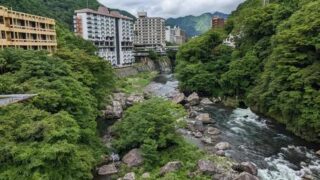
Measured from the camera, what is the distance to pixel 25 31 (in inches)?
1464

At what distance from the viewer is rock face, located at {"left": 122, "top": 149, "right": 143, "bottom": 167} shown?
74.9 ft

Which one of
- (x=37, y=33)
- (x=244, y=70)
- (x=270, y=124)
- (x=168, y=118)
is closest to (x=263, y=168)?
(x=168, y=118)

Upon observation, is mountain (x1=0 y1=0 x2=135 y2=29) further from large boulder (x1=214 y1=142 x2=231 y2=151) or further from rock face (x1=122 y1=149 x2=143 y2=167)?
large boulder (x1=214 y1=142 x2=231 y2=151)

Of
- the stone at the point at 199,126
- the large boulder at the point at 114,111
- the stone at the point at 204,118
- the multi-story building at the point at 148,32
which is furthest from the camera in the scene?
the multi-story building at the point at 148,32

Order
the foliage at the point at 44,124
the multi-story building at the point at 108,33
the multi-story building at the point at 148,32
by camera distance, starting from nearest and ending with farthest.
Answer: the foliage at the point at 44,124, the multi-story building at the point at 108,33, the multi-story building at the point at 148,32

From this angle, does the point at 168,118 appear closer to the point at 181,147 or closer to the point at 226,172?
the point at 181,147

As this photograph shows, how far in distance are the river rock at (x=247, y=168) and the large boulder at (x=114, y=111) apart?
63.2 feet

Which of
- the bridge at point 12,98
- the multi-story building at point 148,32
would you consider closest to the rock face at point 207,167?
the bridge at point 12,98

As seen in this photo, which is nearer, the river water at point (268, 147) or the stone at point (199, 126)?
the river water at point (268, 147)

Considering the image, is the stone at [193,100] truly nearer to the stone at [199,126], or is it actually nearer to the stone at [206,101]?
the stone at [206,101]

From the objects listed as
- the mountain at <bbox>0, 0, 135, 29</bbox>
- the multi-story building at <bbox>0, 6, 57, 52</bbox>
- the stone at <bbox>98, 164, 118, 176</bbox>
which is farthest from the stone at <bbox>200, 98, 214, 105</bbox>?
the mountain at <bbox>0, 0, 135, 29</bbox>

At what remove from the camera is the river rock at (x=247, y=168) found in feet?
72.0

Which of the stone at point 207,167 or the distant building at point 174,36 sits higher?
the distant building at point 174,36

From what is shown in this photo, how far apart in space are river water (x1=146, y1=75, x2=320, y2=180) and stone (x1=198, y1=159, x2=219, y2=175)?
3.40 metres
